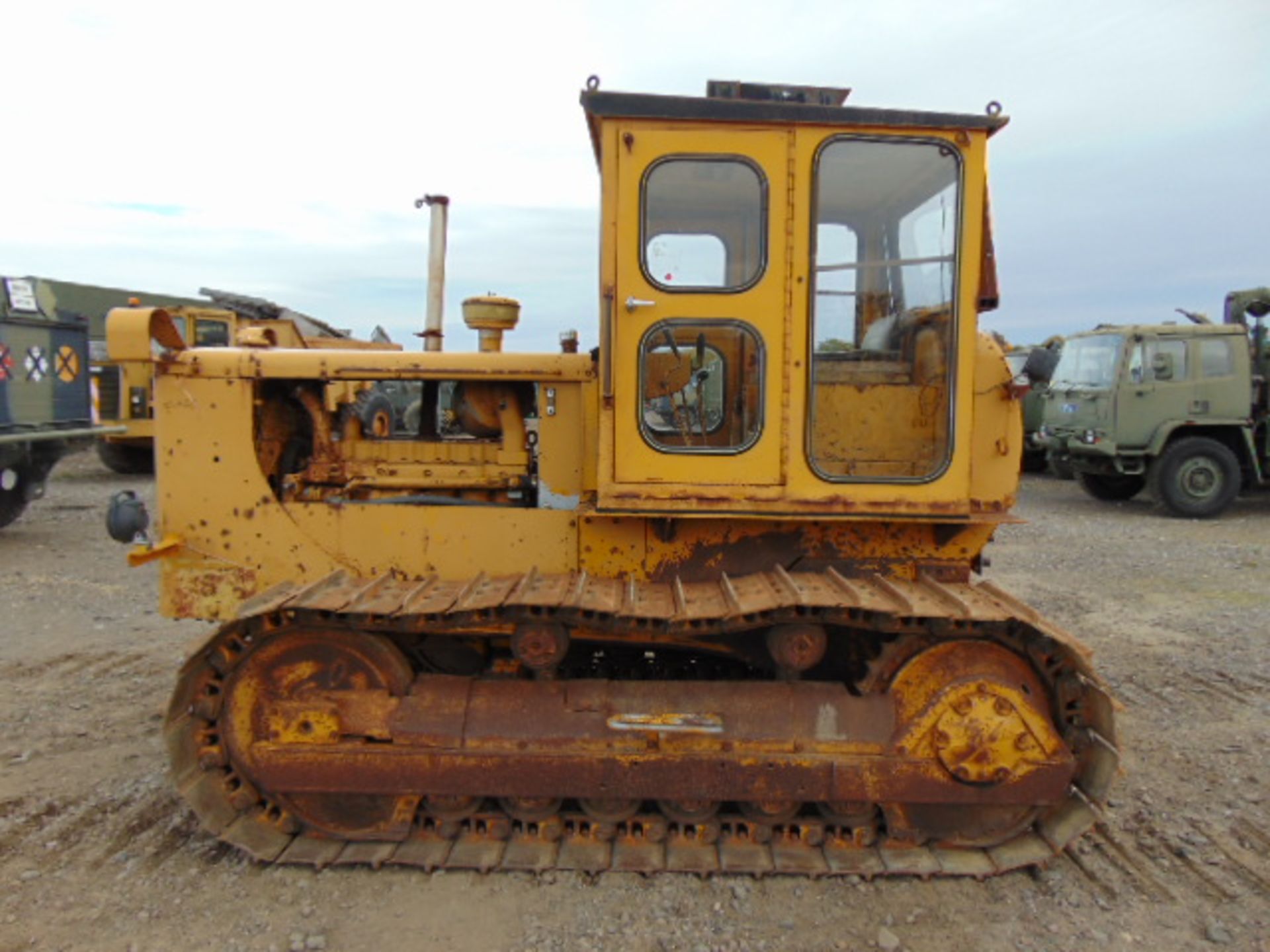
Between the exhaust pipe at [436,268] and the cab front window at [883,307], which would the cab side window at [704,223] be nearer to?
the cab front window at [883,307]

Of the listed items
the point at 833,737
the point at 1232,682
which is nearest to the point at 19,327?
the point at 833,737

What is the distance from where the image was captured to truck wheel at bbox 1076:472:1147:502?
585 inches

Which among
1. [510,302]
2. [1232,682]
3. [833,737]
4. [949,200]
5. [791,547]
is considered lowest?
[1232,682]

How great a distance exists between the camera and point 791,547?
159 inches

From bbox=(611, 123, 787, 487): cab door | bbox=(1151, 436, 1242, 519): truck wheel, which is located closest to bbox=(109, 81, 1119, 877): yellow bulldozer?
bbox=(611, 123, 787, 487): cab door

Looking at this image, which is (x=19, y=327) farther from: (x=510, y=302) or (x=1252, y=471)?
(x=1252, y=471)

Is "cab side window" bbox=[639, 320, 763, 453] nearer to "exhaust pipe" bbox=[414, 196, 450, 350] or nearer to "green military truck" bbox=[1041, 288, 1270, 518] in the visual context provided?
"exhaust pipe" bbox=[414, 196, 450, 350]

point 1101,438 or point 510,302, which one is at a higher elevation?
point 510,302

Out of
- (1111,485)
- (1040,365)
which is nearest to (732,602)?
(1040,365)

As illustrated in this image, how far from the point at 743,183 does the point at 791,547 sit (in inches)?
61.3

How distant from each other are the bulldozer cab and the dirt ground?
1.61 metres

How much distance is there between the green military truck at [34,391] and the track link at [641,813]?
8792 mm

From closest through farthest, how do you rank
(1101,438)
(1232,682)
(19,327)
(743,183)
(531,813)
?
(743,183) < (531,813) < (1232,682) < (19,327) < (1101,438)

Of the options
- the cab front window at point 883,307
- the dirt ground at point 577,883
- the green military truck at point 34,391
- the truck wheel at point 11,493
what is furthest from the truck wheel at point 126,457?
the cab front window at point 883,307
